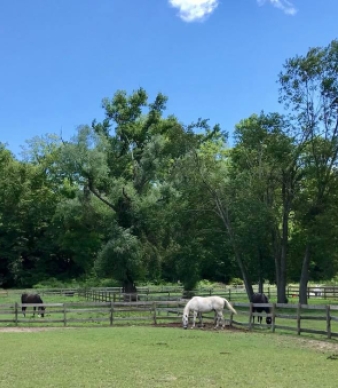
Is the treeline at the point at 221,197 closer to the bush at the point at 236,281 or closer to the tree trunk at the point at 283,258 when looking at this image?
the tree trunk at the point at 283,258

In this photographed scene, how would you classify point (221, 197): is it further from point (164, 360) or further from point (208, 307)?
point (164, 360)

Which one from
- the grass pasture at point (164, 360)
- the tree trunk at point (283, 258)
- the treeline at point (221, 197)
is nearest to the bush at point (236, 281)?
the treeline at point (221, 197)

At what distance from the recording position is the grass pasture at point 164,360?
7.57 meters

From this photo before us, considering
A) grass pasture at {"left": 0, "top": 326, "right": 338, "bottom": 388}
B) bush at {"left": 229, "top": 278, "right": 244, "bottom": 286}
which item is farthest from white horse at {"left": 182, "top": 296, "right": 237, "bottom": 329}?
bush at {"left": 229, "top": 278, "right": 244, "bottom": 286}

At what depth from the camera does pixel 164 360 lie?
31.0 ft

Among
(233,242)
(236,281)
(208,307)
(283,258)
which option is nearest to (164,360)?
(208,307)

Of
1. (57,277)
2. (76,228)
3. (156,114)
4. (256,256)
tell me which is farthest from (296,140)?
(57,277)

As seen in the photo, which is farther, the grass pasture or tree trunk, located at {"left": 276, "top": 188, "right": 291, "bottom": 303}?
tree trunk, located at {"left": 276, "top": 188, "right": 291, "bottom": 303}

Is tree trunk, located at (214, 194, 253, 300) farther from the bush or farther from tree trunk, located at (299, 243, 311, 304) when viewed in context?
the bush

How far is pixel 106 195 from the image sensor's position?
29.8 m

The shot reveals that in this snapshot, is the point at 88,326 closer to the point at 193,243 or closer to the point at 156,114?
the point at 193,243

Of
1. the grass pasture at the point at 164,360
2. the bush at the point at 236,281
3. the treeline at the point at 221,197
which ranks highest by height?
the treeline at the point at 221,197

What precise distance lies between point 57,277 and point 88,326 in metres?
37.4

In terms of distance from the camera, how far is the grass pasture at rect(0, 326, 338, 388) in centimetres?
757
